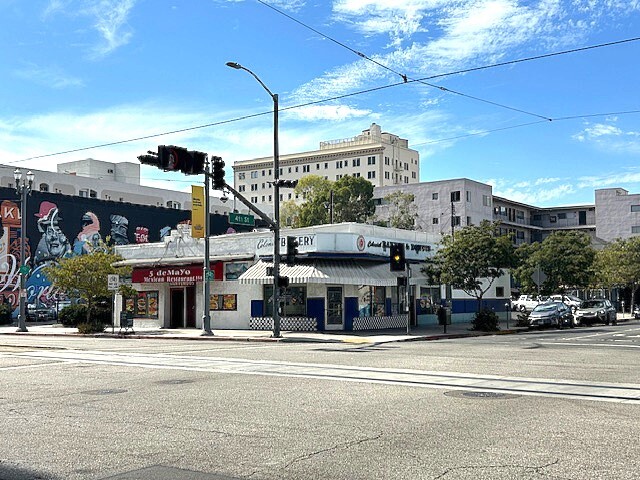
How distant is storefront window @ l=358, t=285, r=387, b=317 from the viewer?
36281 mm

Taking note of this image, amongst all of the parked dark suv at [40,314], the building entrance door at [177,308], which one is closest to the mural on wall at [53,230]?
the parked dark suv at [40,314]

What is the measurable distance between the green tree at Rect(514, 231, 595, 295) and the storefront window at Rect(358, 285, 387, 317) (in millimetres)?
19016

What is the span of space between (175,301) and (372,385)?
99.3ft

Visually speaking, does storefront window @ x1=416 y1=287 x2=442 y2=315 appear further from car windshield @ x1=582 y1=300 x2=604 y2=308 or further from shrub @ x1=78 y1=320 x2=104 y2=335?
shrub @ x1=78 y1=320 x2=104 y2=335

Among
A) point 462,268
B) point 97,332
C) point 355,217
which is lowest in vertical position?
point 97,332

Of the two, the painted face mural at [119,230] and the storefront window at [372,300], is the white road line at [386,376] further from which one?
the painted face mural at [119,230]

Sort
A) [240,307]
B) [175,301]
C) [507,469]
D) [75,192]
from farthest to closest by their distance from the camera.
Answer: [75,192] → [175,301] → [240,307] → [507,469]

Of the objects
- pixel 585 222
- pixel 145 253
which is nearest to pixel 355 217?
pixel 585 222

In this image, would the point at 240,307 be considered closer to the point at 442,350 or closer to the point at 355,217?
the point at 442,350

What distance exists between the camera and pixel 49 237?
56.5 m

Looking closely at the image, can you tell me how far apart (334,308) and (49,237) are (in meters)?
30.5

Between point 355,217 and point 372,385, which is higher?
point 355,217

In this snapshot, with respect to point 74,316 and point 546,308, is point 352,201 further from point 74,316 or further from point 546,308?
point 74,316

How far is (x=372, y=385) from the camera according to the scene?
13.6 m
